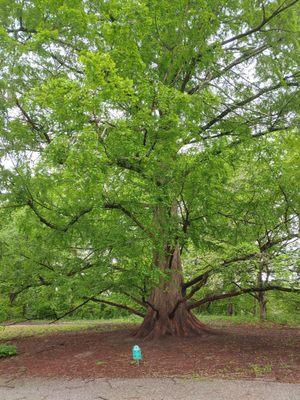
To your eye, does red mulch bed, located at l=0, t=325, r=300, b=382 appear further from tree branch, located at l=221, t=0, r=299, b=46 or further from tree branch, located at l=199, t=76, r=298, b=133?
tree branch, located at l=221, t=0, r=299, b=46

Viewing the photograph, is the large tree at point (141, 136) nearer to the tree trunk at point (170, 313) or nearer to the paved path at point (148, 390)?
the tree trunk at point (170, 313)

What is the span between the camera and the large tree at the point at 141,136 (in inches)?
209

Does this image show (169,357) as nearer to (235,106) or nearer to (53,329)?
(235,106)

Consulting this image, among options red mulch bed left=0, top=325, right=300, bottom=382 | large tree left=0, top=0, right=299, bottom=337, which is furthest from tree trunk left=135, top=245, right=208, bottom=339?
red mulch bed left=0, top=325, right=300, bottom=382

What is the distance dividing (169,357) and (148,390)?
1.96 metres

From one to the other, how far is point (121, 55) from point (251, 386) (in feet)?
16.5

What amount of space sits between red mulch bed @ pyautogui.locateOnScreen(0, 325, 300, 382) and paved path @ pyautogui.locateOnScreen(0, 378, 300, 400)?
0.35 meters

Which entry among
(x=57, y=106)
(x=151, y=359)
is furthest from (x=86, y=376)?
(x=57, y=106)

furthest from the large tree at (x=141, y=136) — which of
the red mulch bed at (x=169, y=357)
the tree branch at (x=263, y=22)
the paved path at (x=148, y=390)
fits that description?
the paved path at (x=148, y=390)

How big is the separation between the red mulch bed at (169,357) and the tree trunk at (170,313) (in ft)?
1.10

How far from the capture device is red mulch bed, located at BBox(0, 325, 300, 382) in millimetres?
5844

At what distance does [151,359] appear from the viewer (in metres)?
6.78

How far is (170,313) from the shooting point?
880cm

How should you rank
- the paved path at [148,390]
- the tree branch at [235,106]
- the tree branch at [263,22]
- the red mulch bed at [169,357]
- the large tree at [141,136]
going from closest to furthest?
the paved path at [148,390], the large tree at [141,136], the red mulch bed at [169,357], the tree branch at [263,22], the tree branch at [235,106]
